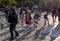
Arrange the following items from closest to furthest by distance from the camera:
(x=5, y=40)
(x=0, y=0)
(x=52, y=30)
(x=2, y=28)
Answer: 1. (x=5, y=40)
2. (x=52, y=30)
3. (x=2, y=28)
4. (x=0, y=0)

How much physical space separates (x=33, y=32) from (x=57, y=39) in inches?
91.6

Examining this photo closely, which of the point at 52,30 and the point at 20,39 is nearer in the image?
the point at 20,39

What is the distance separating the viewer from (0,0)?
1251 inches

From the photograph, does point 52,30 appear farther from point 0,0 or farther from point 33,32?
point 0,0

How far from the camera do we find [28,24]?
1756 centimetres

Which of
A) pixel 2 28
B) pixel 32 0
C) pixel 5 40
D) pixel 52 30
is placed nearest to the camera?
pixel 5 40

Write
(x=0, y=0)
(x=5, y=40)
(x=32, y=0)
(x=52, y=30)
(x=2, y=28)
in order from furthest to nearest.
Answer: (x=32, y=0), (x=0, y=0), (x=2, y=28), (x=52, y=30), (x=5, y=40)

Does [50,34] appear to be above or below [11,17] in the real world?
below

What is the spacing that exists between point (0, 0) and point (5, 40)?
19.7 metres

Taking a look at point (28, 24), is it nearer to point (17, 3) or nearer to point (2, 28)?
point (2, 28)

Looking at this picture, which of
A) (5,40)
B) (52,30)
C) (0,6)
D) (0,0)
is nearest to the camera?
(5,40)

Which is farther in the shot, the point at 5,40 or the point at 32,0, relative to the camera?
the point at 32,0

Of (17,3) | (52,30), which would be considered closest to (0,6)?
(17,3)

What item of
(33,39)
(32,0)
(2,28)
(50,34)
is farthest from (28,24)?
(32,0)
